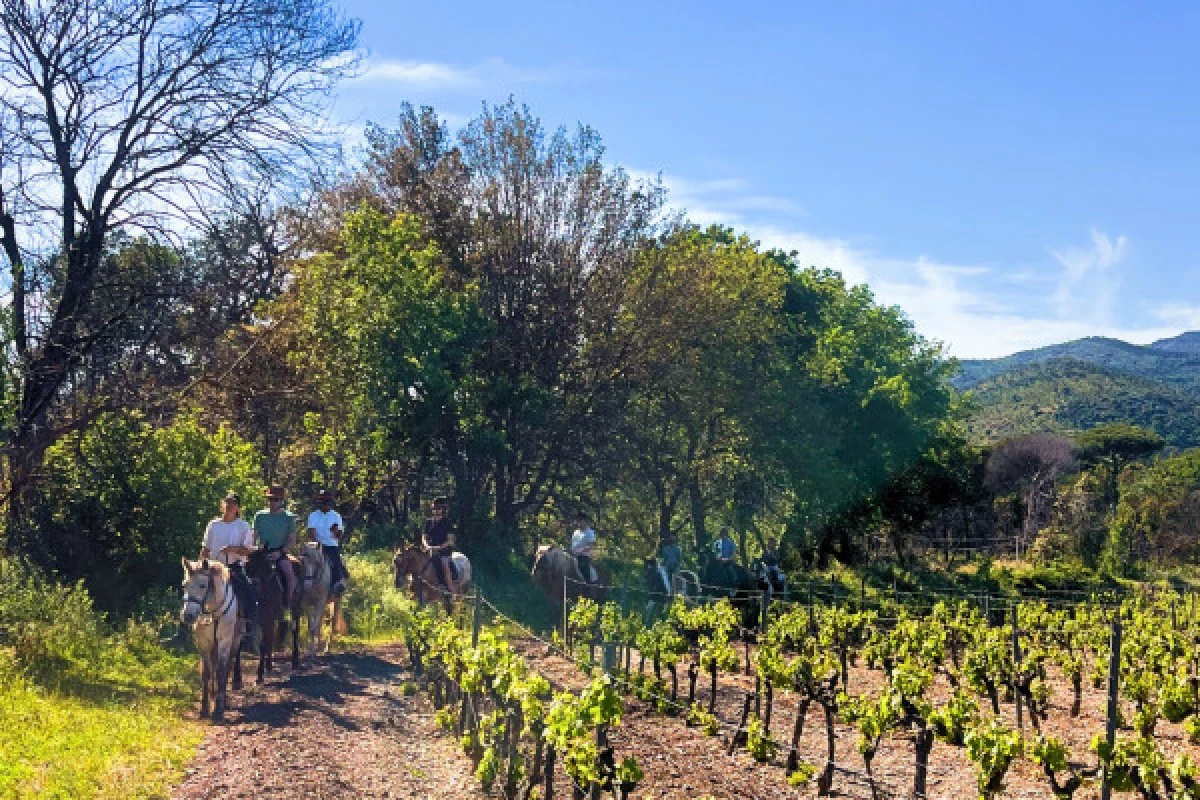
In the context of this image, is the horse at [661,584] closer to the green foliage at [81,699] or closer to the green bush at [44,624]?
the green foliage at [81,699]

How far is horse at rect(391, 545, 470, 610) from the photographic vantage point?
720 inches

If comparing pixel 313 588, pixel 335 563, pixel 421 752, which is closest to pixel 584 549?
pixel 335 563

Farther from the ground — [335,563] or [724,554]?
[335,563]

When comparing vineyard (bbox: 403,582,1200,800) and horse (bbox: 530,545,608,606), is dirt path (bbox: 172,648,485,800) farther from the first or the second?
horse (bbox: 530,545,608,606)

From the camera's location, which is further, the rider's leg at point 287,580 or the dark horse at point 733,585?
the dark horse at point 733,585

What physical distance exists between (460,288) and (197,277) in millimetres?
9066

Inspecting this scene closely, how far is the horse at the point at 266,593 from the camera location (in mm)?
13469

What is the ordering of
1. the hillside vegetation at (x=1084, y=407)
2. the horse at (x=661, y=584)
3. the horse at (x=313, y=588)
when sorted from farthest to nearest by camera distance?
the hillside vegetation at (x=1084, y=407)
the horse at (x=661, y=584)
the horse at (x=313, y=588)

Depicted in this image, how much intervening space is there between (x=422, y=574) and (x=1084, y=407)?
133m

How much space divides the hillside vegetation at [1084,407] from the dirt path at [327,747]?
112 metres

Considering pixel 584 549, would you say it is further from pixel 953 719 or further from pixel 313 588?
pixel 953 719

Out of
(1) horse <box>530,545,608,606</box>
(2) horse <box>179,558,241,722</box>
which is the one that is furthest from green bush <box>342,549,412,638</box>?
(2) horse <box>179,558,241,722</box>

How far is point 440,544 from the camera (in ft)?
61.1

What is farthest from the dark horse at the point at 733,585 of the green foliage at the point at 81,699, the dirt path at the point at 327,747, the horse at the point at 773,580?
the green foliage at the point at 81,699
